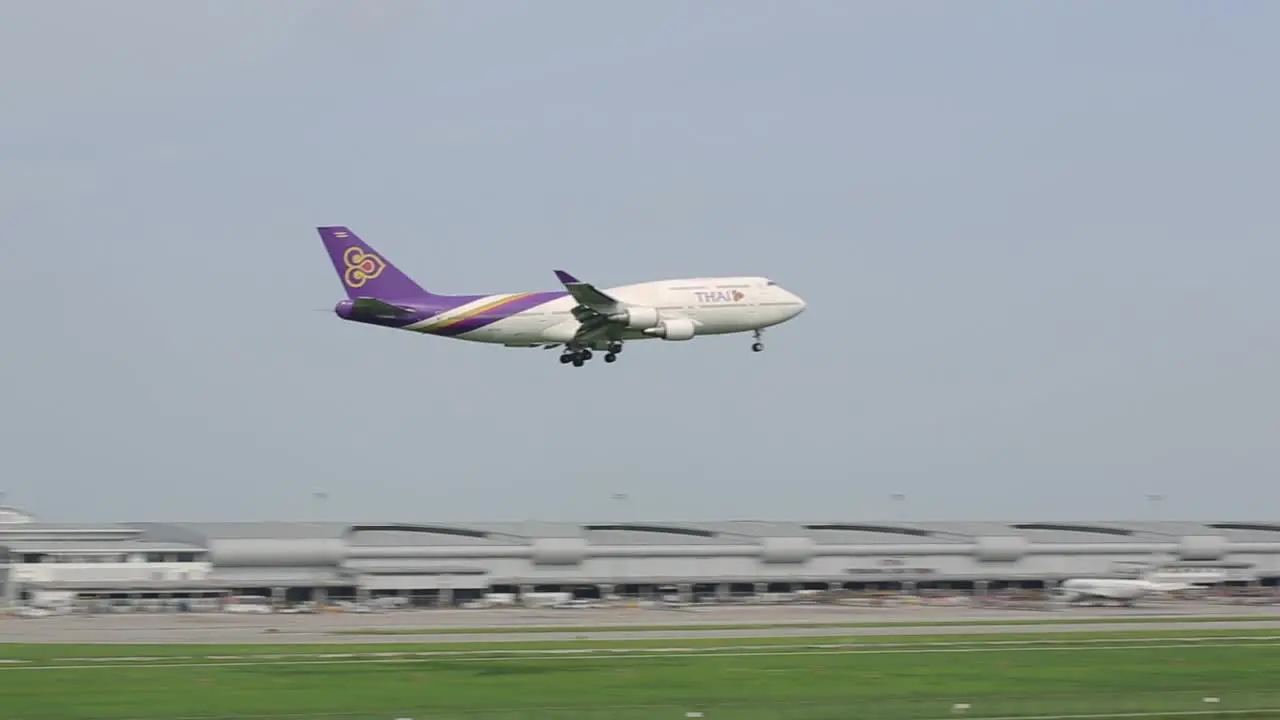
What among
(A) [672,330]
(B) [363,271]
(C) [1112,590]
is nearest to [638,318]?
(A) [672,330]

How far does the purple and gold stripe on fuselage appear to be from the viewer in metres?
75.0

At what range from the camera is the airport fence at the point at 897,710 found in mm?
42656

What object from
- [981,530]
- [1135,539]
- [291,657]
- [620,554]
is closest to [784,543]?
[620,554]

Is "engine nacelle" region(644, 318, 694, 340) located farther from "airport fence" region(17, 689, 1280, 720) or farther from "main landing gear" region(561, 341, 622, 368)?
"airport fence" region(17, 689, 1280, 720)

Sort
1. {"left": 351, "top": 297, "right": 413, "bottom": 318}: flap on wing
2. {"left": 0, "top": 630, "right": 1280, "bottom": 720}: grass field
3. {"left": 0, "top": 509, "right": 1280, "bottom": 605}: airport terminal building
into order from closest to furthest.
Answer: {"left": 0, "top": 630, "right": 1280, "bottom": 720}: grass field < {"left": 351, "top": 297, "right": 413, "bottom": 318}: flap on wing < {"left": 0, "top": 509, "right": 1280, "bottom": 605}: airport terminal building

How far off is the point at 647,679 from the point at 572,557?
266ft

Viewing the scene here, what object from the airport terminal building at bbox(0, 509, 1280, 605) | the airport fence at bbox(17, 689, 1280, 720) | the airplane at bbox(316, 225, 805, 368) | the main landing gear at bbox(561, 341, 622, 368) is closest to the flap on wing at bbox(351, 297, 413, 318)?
the airplane at bbox(316, 225, 805, 368)

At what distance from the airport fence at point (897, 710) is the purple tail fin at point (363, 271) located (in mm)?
34938

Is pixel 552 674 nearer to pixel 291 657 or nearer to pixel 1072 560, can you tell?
pixel 291 657

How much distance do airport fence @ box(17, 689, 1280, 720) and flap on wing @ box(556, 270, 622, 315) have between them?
30.3m

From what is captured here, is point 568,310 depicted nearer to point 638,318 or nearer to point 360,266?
point 638,318

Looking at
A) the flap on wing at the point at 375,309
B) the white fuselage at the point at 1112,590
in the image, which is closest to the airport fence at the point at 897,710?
the flap on wing at the point at 375,309

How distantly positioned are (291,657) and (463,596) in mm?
69144

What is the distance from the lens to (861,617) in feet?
304
